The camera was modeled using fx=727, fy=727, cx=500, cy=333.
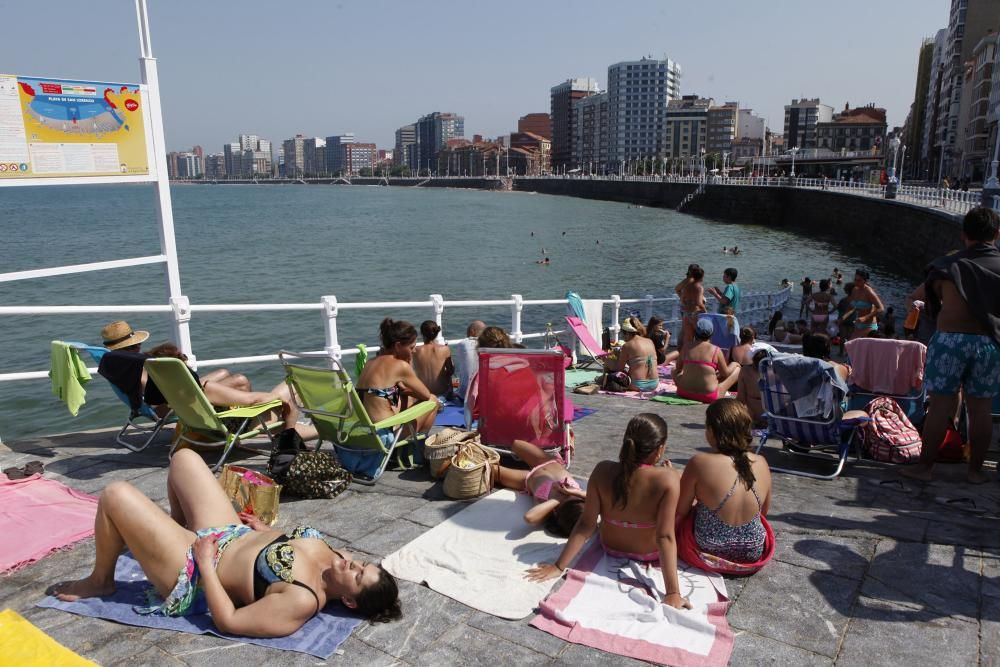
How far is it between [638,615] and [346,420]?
240cm

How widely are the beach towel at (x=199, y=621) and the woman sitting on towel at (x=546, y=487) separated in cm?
131

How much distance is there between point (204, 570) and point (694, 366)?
5.89 metres

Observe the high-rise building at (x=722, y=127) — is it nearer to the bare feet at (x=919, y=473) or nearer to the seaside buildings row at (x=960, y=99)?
the seaside buildings row at (x=960, y=99)

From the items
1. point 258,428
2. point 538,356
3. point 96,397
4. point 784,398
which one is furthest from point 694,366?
point 96,397

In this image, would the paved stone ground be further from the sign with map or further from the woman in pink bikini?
the woman in pink bikini

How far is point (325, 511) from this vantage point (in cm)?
454

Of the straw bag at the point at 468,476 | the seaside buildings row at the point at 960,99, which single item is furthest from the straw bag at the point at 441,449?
the seaside buildings row at the point at 960,99

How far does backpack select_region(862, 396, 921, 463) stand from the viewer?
5395 millimetres

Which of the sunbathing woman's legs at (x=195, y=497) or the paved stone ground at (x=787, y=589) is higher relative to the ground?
the sunbathing woman's legs at (x=195, y=497)

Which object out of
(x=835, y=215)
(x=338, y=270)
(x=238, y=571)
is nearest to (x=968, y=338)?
(x=238, y=571)

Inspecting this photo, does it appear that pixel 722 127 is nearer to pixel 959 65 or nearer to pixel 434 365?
pixel 959 65

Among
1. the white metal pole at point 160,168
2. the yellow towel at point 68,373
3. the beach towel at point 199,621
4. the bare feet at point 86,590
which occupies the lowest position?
the beach towel at point 199,621

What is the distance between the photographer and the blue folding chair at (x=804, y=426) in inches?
207

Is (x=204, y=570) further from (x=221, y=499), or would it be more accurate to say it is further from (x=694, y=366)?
(x=694, y=366)
